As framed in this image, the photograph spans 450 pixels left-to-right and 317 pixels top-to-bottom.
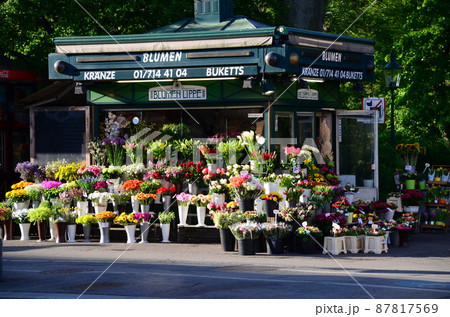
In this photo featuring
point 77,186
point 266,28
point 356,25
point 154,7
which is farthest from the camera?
point 356,25

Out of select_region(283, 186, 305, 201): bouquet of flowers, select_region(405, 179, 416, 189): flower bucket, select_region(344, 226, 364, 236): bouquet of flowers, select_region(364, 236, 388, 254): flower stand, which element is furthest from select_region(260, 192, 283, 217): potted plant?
select_region(405, 179, 416, 189): flower bucket

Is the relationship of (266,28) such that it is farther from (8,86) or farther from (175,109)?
(8,86)

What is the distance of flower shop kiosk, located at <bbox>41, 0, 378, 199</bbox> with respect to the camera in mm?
20125

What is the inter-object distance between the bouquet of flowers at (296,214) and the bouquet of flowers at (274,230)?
284 millimetres

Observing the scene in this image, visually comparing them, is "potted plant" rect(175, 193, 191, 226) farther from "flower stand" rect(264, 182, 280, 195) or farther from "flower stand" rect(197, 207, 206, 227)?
"flower stand" rect(264, 182, 280, 195)

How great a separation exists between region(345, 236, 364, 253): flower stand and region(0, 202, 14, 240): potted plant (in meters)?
7.79

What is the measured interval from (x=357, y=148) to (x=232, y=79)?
3.83 metres

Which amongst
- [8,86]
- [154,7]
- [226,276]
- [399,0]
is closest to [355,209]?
[226,276]

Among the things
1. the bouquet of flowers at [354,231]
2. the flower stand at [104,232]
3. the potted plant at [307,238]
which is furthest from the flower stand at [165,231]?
the bouquet of flowers at [354,231]

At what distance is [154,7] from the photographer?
84.9 feet

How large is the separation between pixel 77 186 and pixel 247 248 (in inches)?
202

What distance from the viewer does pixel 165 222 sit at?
2036cm

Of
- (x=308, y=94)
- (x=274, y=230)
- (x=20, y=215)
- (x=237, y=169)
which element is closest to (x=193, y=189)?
(x=237, y=169)

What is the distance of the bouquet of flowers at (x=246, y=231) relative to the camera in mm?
18094
